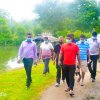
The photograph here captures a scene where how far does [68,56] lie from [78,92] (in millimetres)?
1398

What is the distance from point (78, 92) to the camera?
1243 centimetres

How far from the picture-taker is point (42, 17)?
78.9 metres

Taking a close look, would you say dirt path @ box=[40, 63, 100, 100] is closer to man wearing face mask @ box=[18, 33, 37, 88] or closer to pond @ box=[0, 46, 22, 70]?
man wearing face mask @ box=[18, 33, 37, 88]

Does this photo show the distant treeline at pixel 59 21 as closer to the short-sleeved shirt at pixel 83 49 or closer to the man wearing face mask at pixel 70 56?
the short-sleeved shirt at pixel 83 49

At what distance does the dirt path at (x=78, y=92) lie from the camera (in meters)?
11.5

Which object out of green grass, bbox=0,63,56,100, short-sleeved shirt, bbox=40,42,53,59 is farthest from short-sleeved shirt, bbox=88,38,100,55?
short-sleeved shirt, bbox=40,42,53,59

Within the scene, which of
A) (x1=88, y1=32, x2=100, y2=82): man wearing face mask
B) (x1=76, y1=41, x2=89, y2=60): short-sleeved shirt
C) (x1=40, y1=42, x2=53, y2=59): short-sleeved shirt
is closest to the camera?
(x1=76, y1=41, x2=89, y2=60): short-sleeved shirt

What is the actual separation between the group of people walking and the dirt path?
24 cm

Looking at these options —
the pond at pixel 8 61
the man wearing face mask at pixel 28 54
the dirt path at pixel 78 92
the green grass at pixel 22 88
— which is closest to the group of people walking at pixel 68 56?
the man wearing face mask at pixel 28 54

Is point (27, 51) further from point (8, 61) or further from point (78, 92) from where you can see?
point (8, 61)

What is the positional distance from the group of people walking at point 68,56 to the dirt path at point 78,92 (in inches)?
9.3

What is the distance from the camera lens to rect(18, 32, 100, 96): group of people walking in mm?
11859

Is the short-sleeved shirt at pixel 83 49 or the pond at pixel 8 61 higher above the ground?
the short-sleeved shirt at pixel 83 49

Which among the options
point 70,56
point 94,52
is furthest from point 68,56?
point 94,52
